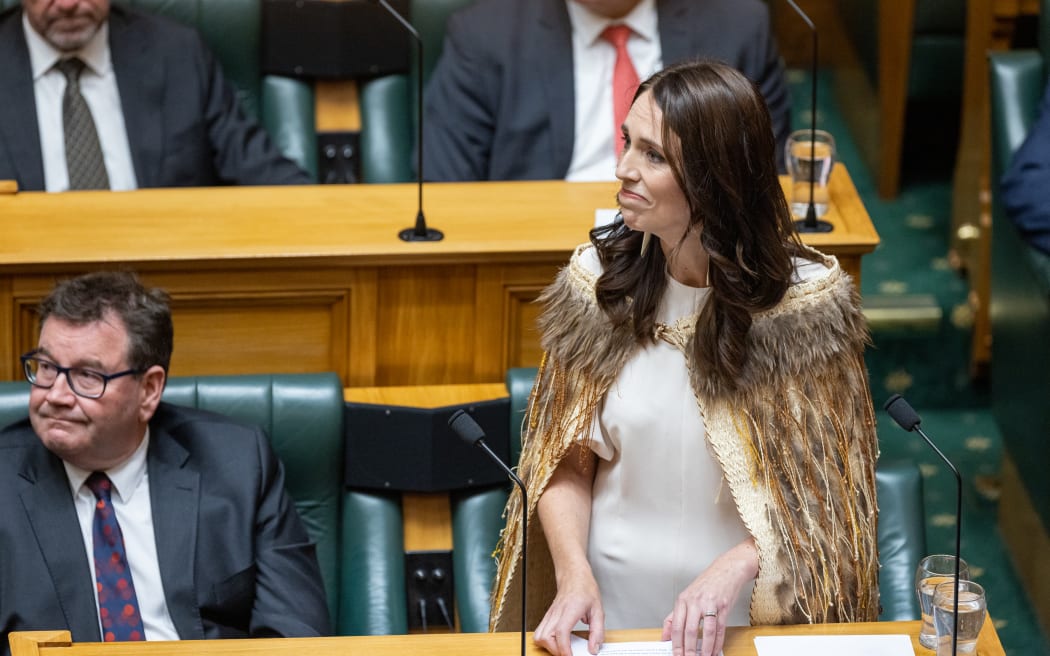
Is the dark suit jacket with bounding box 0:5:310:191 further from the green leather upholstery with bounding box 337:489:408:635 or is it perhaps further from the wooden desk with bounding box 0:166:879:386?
the green leather upholstery with bounding box 337:489:408:635

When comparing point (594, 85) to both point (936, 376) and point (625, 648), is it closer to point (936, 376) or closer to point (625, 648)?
point (936, 376)

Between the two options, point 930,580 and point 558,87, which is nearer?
point 930,580

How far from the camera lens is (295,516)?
2564 millimetres

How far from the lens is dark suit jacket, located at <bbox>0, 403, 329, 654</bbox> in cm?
237

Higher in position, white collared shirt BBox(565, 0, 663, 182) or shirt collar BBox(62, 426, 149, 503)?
white collared shirt BBox(565, 0, 663, 182)

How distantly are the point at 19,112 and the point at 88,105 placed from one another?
14 centimetres

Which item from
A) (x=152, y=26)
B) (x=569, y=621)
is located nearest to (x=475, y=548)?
(x=569, y=621)

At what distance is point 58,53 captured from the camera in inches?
135

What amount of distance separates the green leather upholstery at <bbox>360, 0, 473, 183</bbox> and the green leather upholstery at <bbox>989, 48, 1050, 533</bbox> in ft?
3.74

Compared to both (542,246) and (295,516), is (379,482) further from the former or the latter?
(542,246)

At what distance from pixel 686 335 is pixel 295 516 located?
0.77 m

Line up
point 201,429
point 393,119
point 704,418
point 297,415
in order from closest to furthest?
point 704,418 < point 201,429 < point 297,415 < point 393,119

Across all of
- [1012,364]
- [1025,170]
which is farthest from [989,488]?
[1025,170]

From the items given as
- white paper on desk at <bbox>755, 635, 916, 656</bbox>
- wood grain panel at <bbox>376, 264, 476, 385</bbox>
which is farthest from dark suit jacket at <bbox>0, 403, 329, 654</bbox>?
white paper on desk at <bbox>755, 635, 916, 656</bbox>
